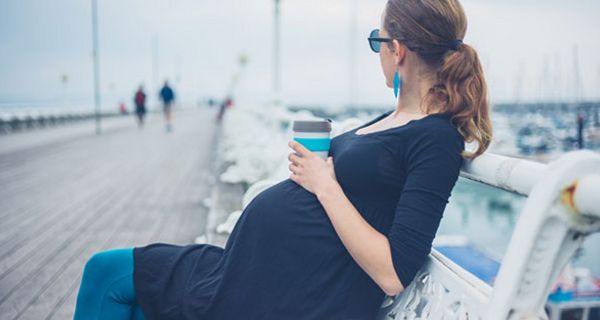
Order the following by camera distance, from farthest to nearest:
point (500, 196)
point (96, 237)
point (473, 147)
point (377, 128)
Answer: point (500, 196) → point (96, 237) → point (377, 128) → point (473, 147)

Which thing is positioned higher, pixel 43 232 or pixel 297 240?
pixel 297 240

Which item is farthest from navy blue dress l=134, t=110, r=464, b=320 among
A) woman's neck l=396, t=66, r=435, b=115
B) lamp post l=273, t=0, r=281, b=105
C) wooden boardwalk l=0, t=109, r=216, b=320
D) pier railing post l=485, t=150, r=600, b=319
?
lamp post l=273, t=0, r=281, b=105

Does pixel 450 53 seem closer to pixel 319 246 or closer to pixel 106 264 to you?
pixel 319 246

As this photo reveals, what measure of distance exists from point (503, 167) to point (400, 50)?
0.52 meters

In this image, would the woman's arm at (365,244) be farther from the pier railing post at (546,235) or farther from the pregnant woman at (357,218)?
the pier railing post at (546,235)

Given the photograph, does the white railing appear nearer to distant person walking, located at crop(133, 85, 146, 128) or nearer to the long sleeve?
the long sleeve

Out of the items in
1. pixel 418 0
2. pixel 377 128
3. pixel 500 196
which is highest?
pixel 418 0

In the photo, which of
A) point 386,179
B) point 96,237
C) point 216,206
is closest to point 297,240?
point 386,179

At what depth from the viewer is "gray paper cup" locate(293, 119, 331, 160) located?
1586 millimetres

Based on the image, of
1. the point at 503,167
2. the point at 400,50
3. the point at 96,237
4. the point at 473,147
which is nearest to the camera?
the point at 503,167

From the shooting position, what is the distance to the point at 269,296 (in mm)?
1457

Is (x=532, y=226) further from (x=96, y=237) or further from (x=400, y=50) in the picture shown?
(x=96, y=237)

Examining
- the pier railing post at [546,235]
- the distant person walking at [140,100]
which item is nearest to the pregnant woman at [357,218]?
the pier railing post at [546,235]

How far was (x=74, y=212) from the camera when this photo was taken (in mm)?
5250
